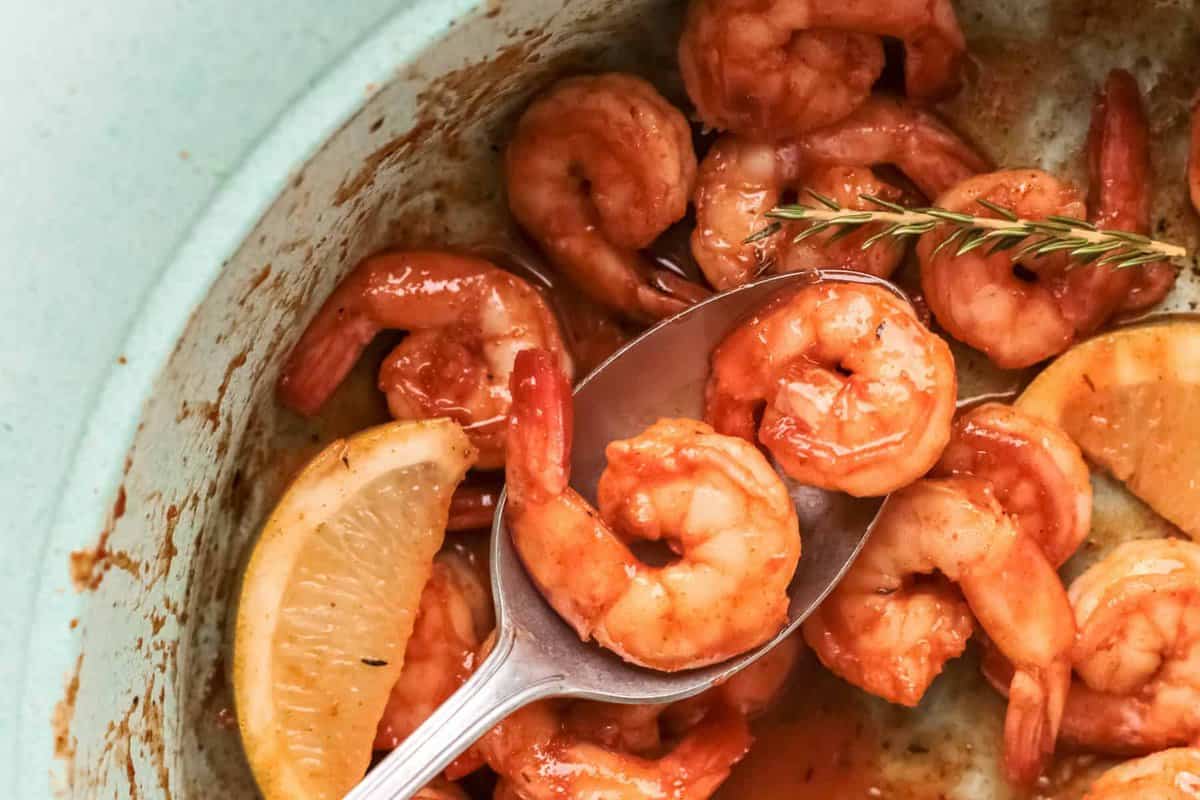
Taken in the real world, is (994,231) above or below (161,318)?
below

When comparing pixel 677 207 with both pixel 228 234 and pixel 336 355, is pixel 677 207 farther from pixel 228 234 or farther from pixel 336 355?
pixel 228 234

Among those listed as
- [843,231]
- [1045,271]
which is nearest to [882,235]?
[843,231]

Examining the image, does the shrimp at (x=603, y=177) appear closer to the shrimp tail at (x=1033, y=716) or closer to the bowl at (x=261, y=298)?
the bowl at (x=261, y=298)

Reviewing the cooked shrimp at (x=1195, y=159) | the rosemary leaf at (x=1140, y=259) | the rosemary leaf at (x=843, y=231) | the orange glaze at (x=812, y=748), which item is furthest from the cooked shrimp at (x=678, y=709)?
the cooked shrimp at (x=1195, y=159)

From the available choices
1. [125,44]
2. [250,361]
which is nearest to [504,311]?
[250,361]

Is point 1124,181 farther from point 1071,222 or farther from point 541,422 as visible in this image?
point 541,422

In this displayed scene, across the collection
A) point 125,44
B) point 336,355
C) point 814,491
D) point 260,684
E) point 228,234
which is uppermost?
point 125,44

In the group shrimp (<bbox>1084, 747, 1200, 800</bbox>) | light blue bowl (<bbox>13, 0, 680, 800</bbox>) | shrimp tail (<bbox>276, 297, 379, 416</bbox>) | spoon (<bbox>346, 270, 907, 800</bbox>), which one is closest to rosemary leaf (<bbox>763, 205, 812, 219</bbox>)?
spoon (<bbox>346, 270, 907, 800</bbox>)

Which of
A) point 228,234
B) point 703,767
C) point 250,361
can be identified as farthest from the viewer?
point 703,767
